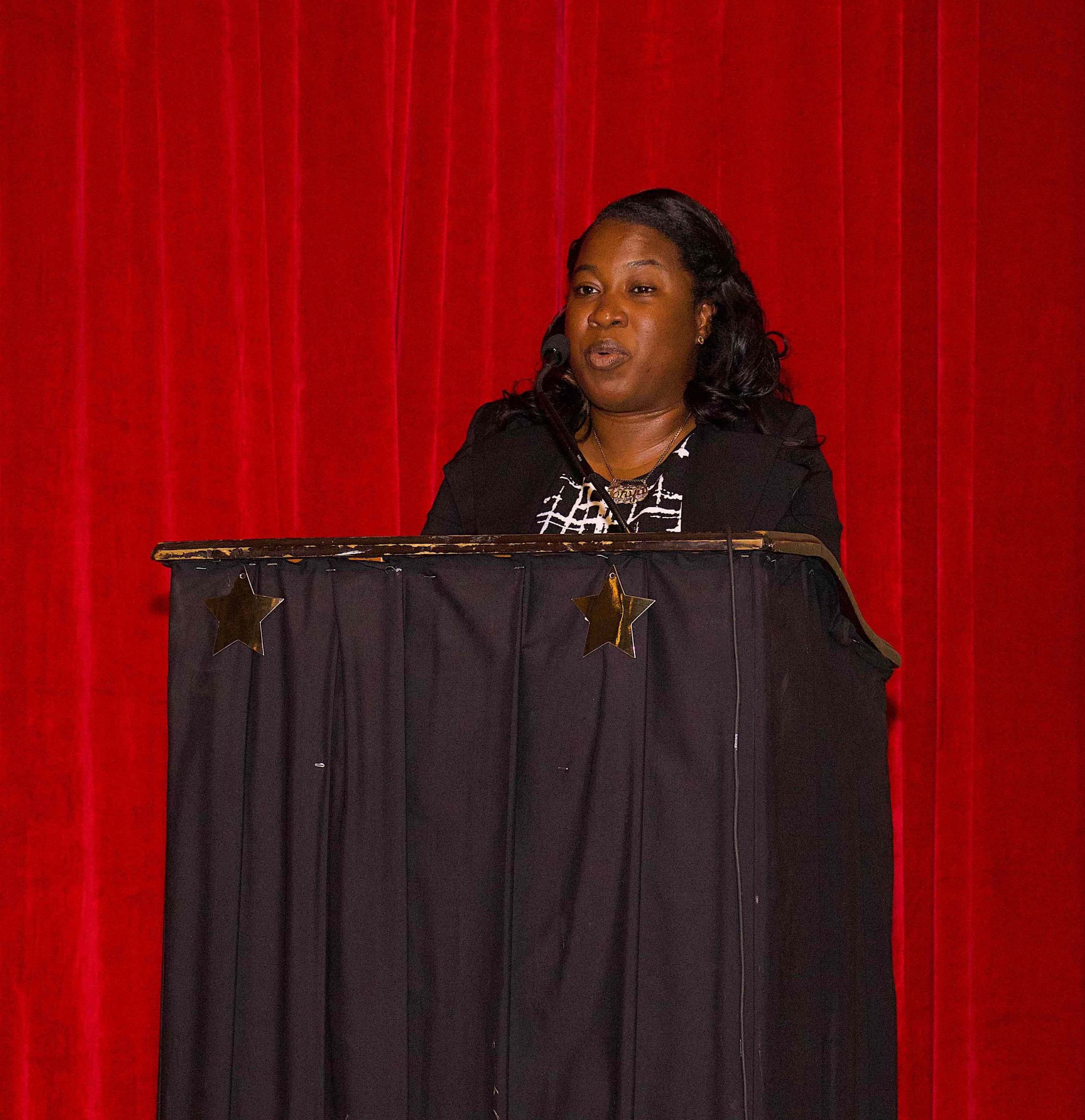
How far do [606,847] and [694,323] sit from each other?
3.28ft

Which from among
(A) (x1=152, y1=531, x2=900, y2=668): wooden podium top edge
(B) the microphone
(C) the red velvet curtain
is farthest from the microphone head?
(C) the red velvet curtain

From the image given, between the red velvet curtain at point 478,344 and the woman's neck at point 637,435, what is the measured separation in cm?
62

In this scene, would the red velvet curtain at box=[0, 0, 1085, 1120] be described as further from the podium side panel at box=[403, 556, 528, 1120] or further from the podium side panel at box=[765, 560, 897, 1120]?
the podium side panel at box=[403, 556, 528, 1120]

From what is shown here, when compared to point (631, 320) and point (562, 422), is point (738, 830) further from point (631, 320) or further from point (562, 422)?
point (631, 320)

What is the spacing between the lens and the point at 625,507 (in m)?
1.68

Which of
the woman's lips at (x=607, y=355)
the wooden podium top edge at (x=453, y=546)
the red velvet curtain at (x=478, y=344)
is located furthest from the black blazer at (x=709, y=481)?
the red velvet curtain at (x=478, y=344)

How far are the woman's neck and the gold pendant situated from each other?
0.07m

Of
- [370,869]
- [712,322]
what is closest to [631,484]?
[712,322]

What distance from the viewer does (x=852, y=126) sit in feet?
7.86

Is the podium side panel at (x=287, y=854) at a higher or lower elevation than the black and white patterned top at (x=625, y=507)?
lower

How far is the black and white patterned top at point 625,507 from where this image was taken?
165 cm

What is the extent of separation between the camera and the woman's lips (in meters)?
1.75

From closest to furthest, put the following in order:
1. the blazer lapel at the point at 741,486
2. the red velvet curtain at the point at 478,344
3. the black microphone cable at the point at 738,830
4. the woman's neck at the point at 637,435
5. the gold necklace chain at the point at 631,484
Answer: the black microphone cable at the point at 738,830 < the blazer lapel at the point at 741,486 < the gold necklace chain at the point at 631,484 < the woman's neck at the point at 637,435 < the red velvet curtain at the point at 478,344

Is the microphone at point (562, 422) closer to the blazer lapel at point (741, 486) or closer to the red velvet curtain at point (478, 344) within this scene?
the blazer lapel at point (741, 486)
